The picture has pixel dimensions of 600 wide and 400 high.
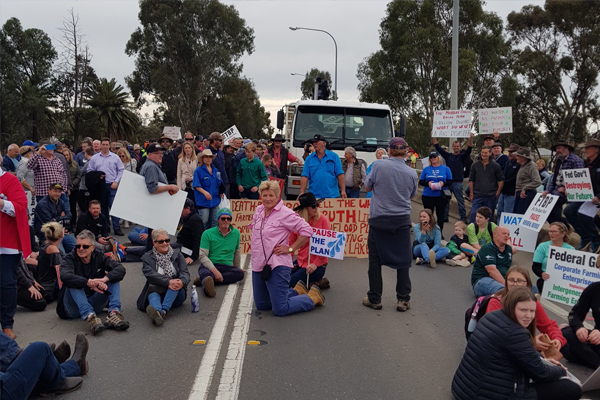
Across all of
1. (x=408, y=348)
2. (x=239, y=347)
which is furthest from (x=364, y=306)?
(x=239, y=347)

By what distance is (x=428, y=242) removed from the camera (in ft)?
33.7

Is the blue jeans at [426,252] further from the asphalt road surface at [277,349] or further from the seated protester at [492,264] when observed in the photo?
the seated protester at [492,264]

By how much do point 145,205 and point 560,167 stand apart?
7.01 metres

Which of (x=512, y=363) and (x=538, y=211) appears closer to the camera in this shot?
(x=512, y=363)

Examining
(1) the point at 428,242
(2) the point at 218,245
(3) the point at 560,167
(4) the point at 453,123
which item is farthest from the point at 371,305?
(4) the point at 453,123

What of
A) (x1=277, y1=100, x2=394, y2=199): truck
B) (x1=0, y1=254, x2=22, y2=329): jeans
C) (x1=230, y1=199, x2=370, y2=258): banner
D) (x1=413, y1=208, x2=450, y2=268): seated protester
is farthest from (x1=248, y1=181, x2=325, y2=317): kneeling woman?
(x1=277, y1=100, x2=394, y2=199): truck

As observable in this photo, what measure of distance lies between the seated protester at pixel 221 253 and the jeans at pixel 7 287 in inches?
100

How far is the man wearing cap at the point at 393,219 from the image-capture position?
7.04m

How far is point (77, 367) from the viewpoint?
491 cm

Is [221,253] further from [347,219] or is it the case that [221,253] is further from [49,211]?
[49,211]

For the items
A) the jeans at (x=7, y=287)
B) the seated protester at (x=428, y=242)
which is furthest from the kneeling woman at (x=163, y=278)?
the seated protester at (x=428, y=242)

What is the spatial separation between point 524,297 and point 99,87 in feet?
176

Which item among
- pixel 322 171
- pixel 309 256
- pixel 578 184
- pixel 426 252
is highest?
pixel 322 171

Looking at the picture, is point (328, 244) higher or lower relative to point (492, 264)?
higher
